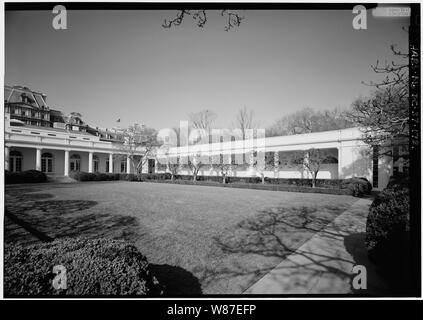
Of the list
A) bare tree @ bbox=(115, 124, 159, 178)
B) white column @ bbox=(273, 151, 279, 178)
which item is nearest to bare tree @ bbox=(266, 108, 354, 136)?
white column @ bbox=(273, 151, 279, 178)

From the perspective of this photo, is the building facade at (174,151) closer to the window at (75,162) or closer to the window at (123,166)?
the window at (75,162)

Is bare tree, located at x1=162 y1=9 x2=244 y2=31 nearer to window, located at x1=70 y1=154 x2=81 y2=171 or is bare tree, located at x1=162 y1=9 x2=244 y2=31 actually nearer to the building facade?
the building facade

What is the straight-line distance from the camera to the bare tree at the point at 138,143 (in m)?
30.0

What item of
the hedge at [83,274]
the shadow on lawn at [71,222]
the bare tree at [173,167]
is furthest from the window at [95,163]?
the hedge at [83,274]

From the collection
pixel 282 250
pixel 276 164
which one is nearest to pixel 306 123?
pixel 276 164

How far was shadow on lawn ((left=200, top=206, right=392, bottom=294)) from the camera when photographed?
3018 mm

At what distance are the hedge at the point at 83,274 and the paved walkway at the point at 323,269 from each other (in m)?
1.70

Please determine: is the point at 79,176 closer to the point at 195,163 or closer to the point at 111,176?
the point at 111,176

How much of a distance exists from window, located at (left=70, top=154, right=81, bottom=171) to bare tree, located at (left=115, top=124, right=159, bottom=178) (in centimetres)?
561

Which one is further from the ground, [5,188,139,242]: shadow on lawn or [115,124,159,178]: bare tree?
[115,124,159,178]: bare tree

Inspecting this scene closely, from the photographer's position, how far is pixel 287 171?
69.7 feet
